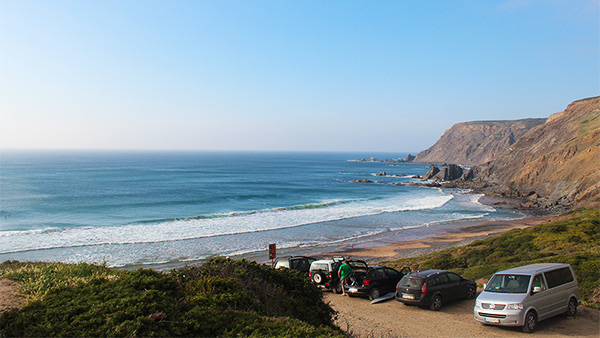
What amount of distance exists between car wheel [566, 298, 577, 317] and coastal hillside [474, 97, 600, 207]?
115 ft

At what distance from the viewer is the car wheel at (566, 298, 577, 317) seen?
10328mm

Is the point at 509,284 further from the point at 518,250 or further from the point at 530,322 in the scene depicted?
the point at 518,250

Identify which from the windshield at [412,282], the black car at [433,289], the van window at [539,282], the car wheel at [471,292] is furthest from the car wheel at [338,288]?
the van window at [539,282]

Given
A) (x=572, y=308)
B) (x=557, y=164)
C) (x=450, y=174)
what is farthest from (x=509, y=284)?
(x=450, y=174)

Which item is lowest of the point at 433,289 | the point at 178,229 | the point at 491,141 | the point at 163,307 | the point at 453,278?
the point at 178,229

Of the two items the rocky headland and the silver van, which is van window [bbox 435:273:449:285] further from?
the rocky headland

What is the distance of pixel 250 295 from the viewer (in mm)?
8219

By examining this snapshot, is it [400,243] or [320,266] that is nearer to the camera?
[320,266]

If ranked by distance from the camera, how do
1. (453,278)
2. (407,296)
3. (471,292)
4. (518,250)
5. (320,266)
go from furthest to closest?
(518,250)
(320,266)
(471,292)
(453,278)
(407,296)

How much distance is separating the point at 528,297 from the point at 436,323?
2474 mm

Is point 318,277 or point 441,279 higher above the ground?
point 441,279

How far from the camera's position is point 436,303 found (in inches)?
480

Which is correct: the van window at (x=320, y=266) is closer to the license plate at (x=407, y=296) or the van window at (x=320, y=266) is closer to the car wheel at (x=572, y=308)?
the license plate at (x=407, y=296)

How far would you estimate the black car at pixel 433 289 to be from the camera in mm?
12148
